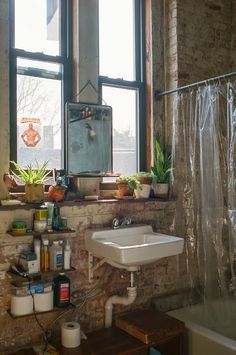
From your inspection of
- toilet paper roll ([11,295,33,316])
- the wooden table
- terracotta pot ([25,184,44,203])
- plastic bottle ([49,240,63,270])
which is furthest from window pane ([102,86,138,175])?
toilet paper roll ([11,295,33,316])

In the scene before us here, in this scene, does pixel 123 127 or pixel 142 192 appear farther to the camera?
pixel 123 127

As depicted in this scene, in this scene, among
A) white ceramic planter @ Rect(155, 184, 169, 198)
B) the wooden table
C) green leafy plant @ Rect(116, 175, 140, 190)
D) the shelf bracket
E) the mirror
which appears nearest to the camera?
the wooden table

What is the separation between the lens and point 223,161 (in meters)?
2.94

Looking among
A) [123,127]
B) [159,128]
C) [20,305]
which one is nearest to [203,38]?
[159,128]

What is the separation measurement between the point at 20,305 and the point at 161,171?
1.56 m

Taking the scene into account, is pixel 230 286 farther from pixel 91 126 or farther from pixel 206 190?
pixel 91 126

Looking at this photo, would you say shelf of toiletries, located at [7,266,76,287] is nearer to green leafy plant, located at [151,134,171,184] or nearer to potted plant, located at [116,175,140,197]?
potted plant, located at [116,175,140,197]

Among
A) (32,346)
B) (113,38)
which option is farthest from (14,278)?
(113,38)

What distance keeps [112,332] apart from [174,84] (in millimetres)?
2102

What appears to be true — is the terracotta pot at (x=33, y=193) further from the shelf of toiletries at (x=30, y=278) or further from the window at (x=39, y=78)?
the shelf of toiletries at (x=30, y=278)

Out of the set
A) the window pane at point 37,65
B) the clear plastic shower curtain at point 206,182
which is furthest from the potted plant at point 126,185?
the window pane at point 37,65

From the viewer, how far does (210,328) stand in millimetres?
2949

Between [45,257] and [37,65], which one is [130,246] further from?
[37,65]

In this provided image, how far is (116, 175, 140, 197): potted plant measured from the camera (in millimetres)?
2982
